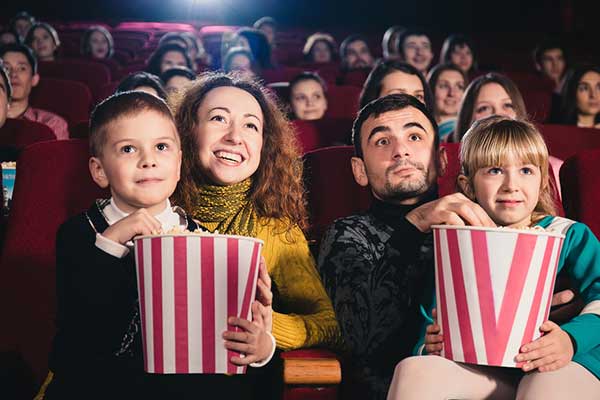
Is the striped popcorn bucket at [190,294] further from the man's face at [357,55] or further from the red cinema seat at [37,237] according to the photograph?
the man's face at [357,55]

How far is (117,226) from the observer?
95 centimetres

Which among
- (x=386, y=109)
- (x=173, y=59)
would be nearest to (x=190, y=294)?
(x=386, y=109)

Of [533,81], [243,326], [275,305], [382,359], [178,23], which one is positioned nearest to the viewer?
[243,326]

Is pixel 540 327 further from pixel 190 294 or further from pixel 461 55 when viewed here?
pixel 461 55

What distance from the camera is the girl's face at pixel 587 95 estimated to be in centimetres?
254

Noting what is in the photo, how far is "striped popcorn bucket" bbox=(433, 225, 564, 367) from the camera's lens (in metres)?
0.80

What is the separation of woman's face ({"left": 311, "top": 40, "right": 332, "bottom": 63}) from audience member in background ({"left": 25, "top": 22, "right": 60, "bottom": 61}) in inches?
51.4

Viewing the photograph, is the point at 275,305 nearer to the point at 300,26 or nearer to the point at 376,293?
the point at 376,293

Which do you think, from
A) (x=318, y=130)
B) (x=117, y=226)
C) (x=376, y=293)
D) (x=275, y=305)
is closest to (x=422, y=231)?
(x=376, y=293)

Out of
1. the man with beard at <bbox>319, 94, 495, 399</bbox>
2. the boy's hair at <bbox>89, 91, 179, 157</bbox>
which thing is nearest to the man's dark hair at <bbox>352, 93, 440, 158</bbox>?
the man with beard at <bbox>319, 94, 495, 399</bbox>

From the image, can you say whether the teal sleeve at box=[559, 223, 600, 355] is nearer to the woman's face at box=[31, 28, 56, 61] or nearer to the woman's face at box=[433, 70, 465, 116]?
the woman's face at box=[433, 70, 465, 116]

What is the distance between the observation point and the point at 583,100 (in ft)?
8.33

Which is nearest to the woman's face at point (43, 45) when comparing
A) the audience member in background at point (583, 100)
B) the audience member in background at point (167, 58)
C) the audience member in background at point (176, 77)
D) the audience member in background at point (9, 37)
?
the audience member in background at point (9, 37)

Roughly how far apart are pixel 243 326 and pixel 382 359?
272 millimetres
